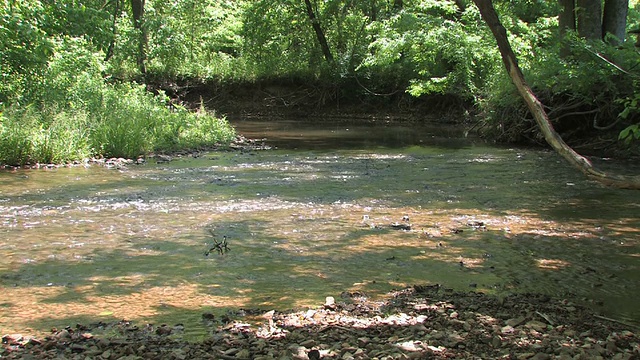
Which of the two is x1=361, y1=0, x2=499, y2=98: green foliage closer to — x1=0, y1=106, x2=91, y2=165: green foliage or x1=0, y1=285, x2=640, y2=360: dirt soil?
x1=0, y1=106, x2=91, y2=165: green foliage

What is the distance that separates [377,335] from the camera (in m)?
4.24

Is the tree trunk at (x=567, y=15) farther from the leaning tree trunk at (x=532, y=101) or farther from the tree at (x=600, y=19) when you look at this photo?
the leaning tree trunk at (x=532, y=101)

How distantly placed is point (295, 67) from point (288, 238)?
2638 centimetres

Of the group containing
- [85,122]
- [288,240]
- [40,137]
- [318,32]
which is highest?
[318,32]

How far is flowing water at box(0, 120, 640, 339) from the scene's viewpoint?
5.14 meters

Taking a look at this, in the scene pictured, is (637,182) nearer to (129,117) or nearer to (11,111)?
(11,111)

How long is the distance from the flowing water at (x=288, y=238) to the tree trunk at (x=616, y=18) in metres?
5.59

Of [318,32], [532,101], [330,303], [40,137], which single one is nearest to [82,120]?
[40,137]

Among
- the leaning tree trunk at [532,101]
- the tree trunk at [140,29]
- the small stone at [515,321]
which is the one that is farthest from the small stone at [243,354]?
the tree trunk at [140,29]

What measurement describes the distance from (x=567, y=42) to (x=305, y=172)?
23.6 ft

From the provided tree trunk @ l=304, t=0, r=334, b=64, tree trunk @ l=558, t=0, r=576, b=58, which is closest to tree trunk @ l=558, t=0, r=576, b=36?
tree trunk @ l=558, t=0, r=576, b=58

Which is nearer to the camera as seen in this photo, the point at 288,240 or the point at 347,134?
the point at 288,240

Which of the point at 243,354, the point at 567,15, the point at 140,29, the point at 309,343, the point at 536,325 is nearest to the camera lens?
the point at 243,354

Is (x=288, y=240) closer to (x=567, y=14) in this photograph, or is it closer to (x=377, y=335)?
(x=377, y=335)
